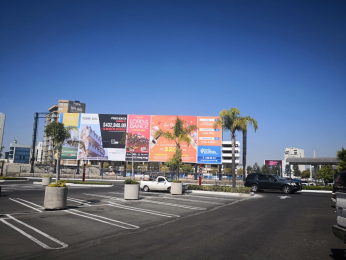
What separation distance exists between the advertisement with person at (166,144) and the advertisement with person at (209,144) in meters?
1.18

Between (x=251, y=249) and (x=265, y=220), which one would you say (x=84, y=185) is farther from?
(x=251, y=249)

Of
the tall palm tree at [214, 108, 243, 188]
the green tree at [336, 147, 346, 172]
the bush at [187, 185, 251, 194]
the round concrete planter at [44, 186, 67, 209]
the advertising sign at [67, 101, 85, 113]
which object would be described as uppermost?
the advertising sign at [67, 101, 85, 113]

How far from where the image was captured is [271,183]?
86.7 feet

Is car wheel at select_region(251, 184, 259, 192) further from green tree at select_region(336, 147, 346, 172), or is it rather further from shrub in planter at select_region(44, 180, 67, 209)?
shrub in planter at select_region(44, 180, 67, 209)

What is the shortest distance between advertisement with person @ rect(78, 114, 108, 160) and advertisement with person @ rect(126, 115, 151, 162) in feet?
19.7

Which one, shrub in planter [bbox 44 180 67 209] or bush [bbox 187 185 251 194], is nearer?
shrub in planter [bbox 44 180 67 209]

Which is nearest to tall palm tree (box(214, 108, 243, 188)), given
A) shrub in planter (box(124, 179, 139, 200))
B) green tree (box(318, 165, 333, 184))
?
shrub in planter (box(124, 179, 139, 200))

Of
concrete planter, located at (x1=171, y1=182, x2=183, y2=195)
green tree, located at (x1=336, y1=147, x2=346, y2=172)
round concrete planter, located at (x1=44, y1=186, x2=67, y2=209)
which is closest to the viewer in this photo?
round concrete planter, located at (x1=44, y1=186, x2=67, y2=209)

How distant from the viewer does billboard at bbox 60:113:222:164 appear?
183 ft

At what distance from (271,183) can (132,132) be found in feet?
118

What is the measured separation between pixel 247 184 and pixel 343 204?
75.4ft

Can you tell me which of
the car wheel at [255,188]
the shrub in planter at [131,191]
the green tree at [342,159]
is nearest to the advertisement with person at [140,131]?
the car wheel at [255,188]

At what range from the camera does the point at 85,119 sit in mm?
58906

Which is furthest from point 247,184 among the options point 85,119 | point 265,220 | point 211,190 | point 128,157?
point 85,119
